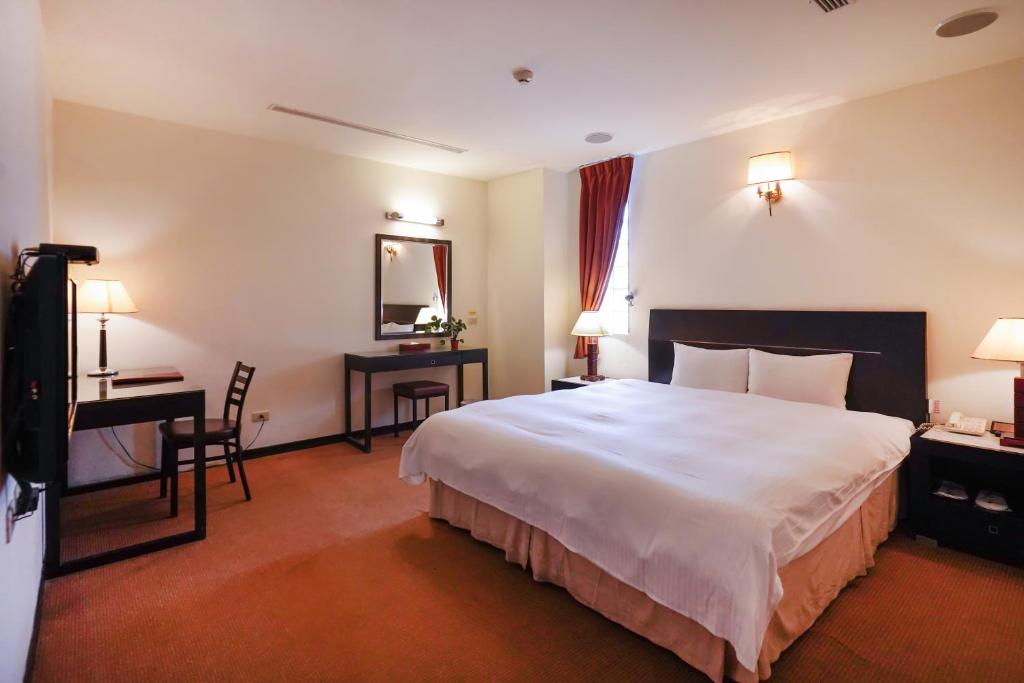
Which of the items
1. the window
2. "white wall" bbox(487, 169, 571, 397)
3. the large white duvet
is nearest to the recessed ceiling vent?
the large white duvet

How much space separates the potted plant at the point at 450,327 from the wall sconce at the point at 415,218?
98 centimetres

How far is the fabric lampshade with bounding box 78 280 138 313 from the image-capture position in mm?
3229

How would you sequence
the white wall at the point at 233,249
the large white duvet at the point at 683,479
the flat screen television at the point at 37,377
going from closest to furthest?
the flat screen television at the point at 37,377, the large white duvet at the point at 683,479, the white wall at the point at 233,249

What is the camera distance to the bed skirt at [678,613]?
→ 5.79 feet

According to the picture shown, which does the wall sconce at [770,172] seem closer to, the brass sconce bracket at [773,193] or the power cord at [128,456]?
the brass sconce bracket at [773,193]

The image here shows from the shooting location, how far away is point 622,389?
3.86 metres

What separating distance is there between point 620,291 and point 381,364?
2373 millimetres

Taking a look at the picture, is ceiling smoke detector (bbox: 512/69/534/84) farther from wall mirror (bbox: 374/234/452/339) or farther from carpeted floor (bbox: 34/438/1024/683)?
carpeted floor (bbox: 34/438/1024/683)

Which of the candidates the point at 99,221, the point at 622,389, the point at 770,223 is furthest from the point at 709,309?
the point at 99,221

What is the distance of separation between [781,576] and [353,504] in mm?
2524

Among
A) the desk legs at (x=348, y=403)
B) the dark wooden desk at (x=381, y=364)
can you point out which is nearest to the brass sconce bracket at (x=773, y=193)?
the dark wooden desk at (x=381, y=364)

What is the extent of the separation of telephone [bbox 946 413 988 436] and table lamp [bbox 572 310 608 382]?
251 centimetres

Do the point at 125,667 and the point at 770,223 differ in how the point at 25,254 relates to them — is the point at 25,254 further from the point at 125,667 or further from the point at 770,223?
the point at 770,223

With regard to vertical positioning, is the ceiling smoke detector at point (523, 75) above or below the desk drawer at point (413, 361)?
above
